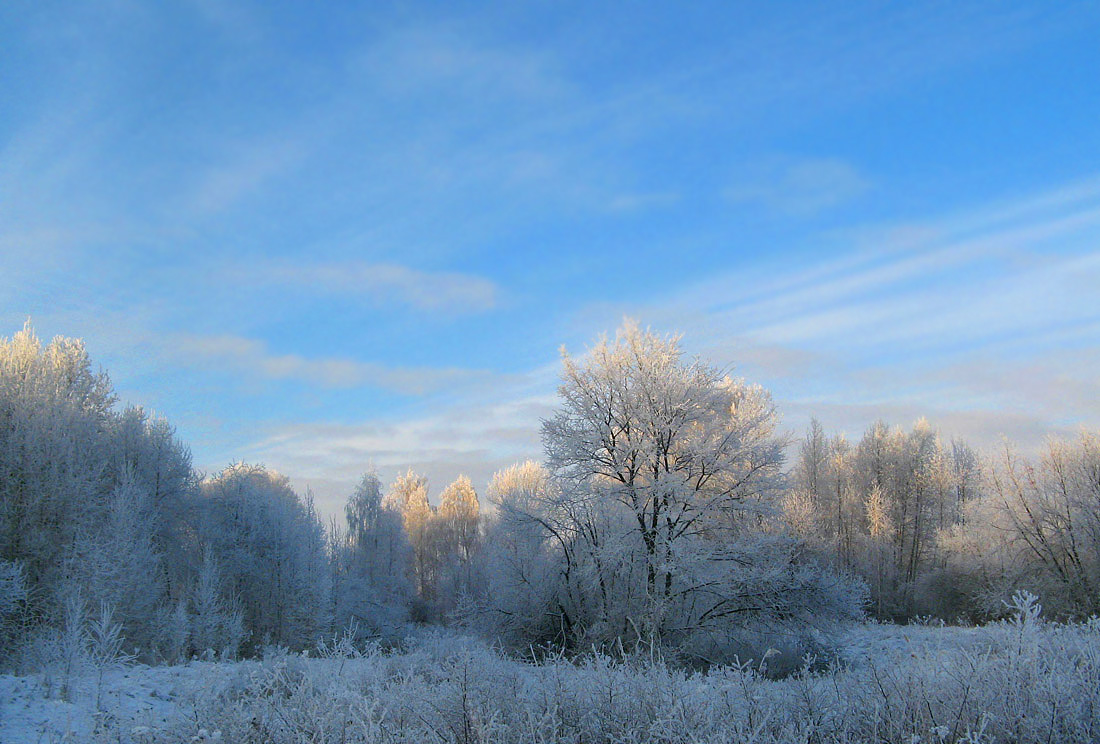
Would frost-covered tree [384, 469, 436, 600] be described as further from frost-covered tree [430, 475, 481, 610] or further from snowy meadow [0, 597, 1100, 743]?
snowy meadow [0, 597, 1100, 743]

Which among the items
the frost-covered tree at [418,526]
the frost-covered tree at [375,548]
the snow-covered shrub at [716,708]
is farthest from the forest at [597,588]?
the frost-covered tree at [418,526]

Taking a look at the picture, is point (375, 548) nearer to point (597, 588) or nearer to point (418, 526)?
point (418, 526)

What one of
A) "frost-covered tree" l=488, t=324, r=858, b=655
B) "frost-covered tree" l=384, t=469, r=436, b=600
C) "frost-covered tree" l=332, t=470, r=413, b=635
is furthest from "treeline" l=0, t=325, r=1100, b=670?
"frost-covered tree" l=384, t=469, r=436, b=600

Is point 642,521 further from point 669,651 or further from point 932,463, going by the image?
point 932,463

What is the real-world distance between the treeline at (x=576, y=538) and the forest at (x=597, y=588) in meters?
0.10

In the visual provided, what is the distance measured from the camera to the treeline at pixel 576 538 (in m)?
18.3

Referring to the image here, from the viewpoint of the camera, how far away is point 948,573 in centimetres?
3656

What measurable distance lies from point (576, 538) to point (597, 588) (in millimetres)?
1659

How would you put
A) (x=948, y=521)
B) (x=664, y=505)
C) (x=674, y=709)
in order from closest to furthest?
(x=674, y=709)
(x=664, y=505)
(x=948, y=521)

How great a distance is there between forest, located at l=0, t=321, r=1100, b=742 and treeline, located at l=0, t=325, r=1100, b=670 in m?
0.10

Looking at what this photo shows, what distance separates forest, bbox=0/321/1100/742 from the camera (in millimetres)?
6184

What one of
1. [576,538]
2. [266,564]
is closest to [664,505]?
[576,538]

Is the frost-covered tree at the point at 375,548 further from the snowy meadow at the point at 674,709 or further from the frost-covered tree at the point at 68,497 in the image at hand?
the snowy meadow at the point at 674,709

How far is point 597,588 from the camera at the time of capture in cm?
2039
